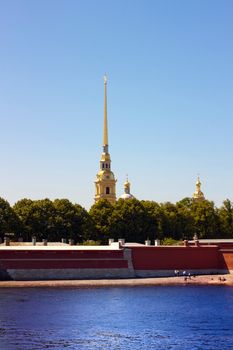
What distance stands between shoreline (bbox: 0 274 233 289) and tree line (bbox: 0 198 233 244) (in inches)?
634

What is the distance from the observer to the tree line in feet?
221

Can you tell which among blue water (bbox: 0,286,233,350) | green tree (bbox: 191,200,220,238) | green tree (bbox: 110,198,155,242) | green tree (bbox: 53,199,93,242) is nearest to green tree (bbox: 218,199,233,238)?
green tree (bbox: 191,200,220,238)

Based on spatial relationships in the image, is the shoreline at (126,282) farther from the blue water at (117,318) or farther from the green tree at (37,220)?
the green tree at (37,220)

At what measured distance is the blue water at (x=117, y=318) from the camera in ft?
98.4

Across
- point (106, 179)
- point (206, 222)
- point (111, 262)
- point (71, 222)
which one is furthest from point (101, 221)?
point (106, 179)

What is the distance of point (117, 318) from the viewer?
36.1 metres

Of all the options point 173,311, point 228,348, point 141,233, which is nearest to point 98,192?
point 141,233

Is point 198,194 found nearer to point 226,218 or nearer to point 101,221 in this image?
point 226,218

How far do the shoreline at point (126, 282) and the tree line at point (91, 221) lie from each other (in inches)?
634

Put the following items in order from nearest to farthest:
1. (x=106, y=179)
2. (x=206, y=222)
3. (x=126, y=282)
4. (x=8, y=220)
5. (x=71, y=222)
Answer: (x=126, y=282)
(x=8, y=220)
(x=71, y=222)
(x=206, y=222)
(x=106, y=179)

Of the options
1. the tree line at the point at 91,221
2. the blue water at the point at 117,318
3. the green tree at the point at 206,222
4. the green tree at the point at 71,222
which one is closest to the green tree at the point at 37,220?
the tree line at the point at 91,221

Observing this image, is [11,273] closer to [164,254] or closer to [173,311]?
[164,254]

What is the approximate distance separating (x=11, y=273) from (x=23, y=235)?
15.9m

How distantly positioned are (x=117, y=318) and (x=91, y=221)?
34147mm
